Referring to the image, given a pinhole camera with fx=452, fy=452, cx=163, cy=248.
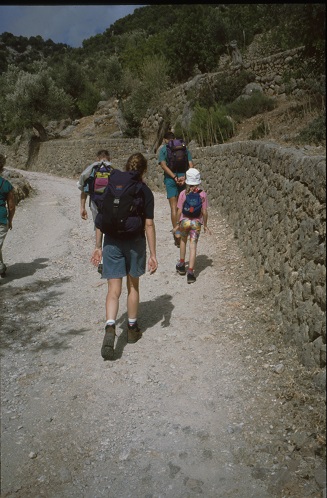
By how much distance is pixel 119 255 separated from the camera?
185 inches

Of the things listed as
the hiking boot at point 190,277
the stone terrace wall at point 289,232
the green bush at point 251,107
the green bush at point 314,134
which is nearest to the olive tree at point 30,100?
the green bush at point 251,107

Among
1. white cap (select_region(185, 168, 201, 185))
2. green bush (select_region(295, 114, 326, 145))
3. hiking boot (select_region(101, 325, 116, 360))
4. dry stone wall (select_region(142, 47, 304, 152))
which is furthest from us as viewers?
dry stone wall (select_region(142, 47, 304, 152))

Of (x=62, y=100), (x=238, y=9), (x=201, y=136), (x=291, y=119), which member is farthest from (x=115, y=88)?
(x=291, y=119)

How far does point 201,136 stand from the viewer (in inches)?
613

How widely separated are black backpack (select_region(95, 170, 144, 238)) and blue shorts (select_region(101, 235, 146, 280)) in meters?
0.13

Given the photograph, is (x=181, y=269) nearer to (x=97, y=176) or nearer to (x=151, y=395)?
(x=97, y=176)

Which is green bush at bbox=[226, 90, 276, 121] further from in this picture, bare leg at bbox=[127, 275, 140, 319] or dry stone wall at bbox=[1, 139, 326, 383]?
bare leg at bbox=[127, 275, 140, 319]

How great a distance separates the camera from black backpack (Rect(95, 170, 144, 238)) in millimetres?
4363

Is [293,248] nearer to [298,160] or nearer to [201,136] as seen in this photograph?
[298,160]

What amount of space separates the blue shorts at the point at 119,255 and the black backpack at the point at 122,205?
5.3 inches

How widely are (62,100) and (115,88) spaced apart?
16.4 ft

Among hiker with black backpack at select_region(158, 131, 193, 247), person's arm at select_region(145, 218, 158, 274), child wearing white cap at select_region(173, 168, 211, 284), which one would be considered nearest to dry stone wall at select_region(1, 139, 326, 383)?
child wearing white cap at select_region(173, 168, 211, 284)

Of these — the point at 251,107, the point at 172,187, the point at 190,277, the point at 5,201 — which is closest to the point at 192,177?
the point at 190,277

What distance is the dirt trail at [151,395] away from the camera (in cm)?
305
